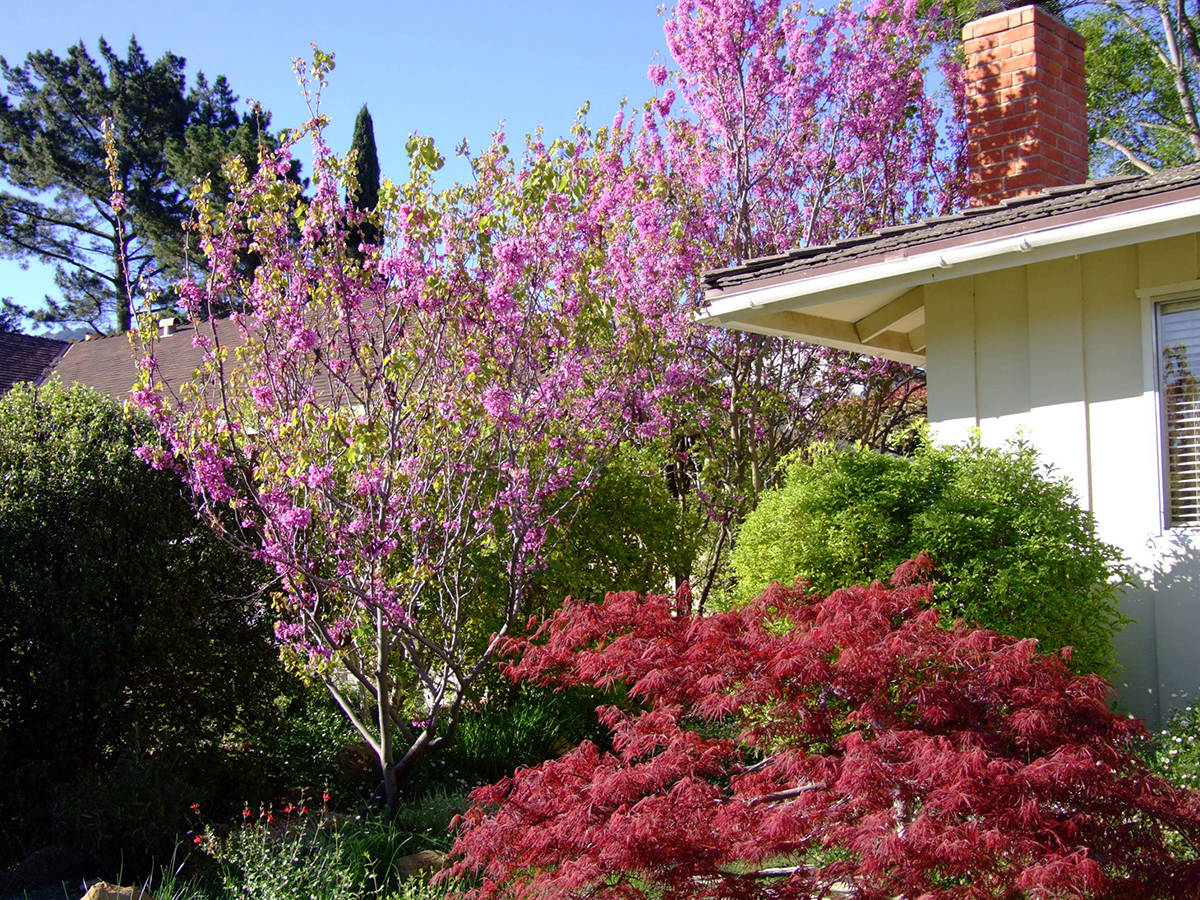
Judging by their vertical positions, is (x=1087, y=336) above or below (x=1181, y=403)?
above

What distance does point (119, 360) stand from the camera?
21516mm

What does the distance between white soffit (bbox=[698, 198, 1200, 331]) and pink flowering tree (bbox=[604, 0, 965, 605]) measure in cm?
236

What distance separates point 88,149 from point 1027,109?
30.2 meters

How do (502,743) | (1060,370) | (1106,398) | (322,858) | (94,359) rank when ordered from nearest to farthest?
(322,858) → (1106,398) → (1060,370) → (502,743) → (94,359)

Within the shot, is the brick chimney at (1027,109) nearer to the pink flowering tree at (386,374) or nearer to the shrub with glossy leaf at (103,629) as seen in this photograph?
the pink flowering tree at (386,374)

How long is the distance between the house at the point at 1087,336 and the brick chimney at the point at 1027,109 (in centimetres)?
144

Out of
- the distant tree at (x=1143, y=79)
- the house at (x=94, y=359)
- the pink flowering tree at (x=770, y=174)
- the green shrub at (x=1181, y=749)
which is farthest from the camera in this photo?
the house at (x=94, y=359)

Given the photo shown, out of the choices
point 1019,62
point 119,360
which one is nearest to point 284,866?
point 1019,62

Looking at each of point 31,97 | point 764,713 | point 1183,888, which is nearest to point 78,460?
point 764,713

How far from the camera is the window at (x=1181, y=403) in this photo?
17.9 ft

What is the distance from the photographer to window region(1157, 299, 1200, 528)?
546cm

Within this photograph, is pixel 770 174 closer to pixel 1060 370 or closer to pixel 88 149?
pixel 1060 370

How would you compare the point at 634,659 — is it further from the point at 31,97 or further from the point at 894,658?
the point at 31,97

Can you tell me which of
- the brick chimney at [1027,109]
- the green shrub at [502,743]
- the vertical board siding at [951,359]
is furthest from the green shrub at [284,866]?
the brick chimney at [1027,109]
